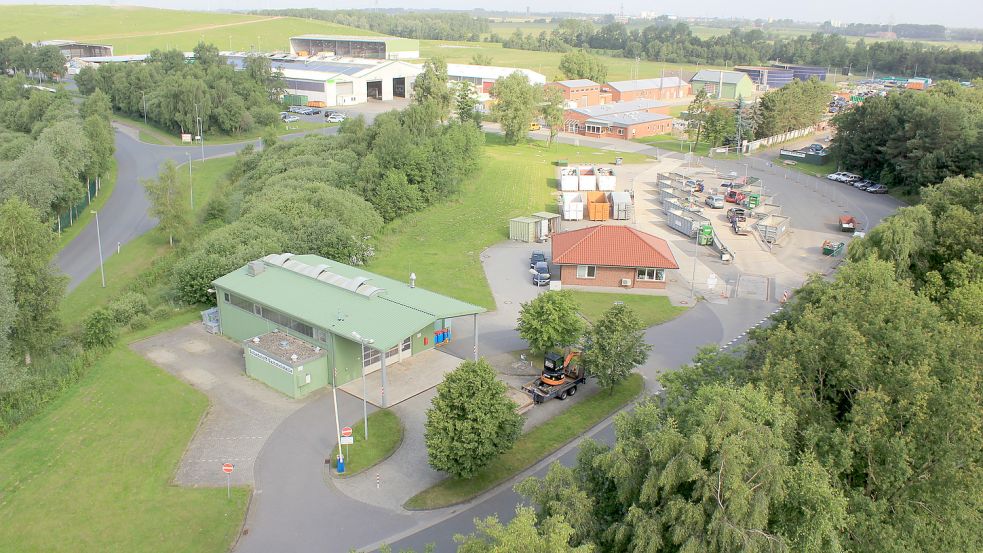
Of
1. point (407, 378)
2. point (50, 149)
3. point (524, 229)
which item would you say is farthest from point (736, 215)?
point (50, 149)

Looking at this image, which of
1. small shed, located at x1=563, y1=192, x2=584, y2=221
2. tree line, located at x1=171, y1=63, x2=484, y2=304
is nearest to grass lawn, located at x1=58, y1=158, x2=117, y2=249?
tree line, located at x1=171, y1=63, x2=484, y2=304

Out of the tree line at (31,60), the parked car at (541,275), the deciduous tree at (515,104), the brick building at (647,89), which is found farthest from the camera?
the tree line at (31,60)

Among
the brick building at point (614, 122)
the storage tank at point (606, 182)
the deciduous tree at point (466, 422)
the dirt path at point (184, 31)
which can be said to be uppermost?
the dirt path at point (184, 31)

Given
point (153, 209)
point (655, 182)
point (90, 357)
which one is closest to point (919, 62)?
point (655, 182)

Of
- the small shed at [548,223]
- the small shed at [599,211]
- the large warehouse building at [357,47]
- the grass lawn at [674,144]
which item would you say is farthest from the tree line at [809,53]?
the small shed at [548,223]

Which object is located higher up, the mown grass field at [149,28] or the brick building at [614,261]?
the mown grass field at [149,28]

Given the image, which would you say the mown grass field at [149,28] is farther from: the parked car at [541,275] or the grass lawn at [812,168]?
the parked car at [541,275]

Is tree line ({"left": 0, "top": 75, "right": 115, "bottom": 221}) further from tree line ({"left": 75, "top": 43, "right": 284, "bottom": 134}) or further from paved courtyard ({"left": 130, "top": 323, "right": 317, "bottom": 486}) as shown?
paved courtyard ({"left": 130, "top": 323, "right": 317, "bottom": 486})
